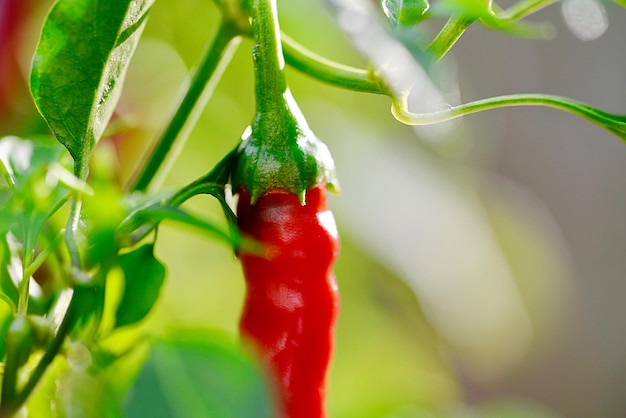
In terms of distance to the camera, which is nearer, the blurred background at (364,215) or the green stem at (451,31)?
the green stem at (451,31)

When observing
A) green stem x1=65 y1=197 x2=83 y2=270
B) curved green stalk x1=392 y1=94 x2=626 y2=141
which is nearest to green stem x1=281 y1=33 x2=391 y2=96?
curved green stalk x1=392 y1=94 x2=626 y2=141

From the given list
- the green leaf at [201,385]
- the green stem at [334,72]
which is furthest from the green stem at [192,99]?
the green leaf at [201,385]

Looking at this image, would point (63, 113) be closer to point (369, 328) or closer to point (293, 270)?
point (293, 270)

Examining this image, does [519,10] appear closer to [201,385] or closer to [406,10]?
[406,10]

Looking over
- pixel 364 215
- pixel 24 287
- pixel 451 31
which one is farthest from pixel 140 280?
pixel 364 215

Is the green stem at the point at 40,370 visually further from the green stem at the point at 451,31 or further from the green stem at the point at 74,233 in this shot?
the green stem at the point at 451,31

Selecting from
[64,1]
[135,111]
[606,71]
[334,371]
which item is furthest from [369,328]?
[606,71]

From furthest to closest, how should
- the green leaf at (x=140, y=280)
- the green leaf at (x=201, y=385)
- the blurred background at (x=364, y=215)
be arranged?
the blurred background at (x=364, y=215) → the green leaf at (x=140, y=280) → the green leaf at (x=201, y=385)
